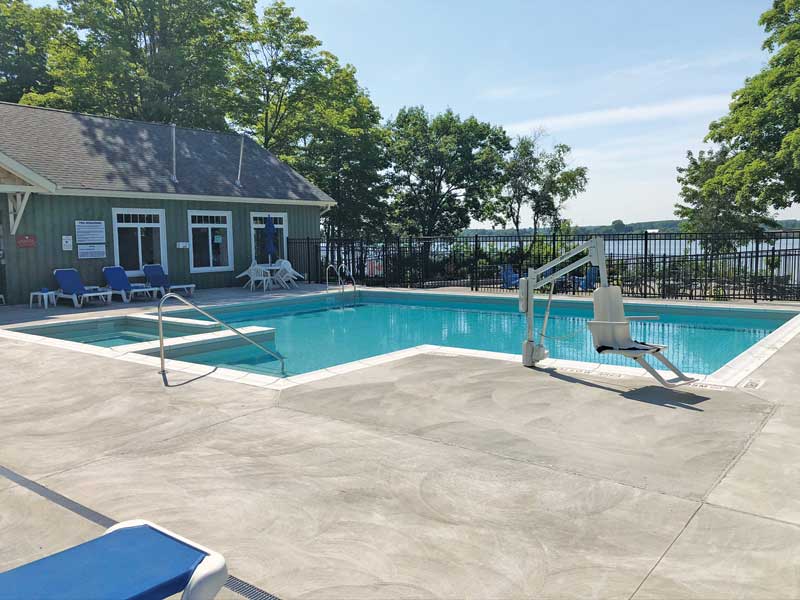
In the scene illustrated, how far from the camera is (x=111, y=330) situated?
11.4 m

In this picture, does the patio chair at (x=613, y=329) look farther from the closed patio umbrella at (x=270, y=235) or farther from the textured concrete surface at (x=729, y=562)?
the closed patio umbrella at (x=270, y=235)

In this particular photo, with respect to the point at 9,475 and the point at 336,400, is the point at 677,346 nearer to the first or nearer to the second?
the point at 336,400

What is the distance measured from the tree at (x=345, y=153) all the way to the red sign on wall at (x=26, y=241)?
1640 centimetres

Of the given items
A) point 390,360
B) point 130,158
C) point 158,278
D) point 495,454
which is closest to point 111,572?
point 495,454

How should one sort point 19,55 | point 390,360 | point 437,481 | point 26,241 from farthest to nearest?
point 19,55
point 26,241
point 390,360
point 437,481

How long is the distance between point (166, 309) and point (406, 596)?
38.1 feet

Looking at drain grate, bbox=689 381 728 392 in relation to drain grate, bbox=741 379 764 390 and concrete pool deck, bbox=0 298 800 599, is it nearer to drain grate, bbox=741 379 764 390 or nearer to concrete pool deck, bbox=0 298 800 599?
concrete pool deck, bbox=0 298 800 599

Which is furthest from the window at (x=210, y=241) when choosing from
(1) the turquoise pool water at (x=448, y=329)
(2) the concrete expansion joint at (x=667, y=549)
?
(2) the concrete expansion joint at (x=667, y=549)

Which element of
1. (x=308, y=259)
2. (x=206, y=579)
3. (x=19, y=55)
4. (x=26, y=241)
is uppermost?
(x=19, y=55)

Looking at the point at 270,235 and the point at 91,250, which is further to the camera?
the point at 270,235

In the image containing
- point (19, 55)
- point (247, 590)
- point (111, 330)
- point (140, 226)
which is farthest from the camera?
point (19, 55)

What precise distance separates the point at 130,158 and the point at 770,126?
1943cm

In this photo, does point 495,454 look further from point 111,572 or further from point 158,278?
point 158,278

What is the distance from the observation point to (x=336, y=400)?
5355 millimetres
